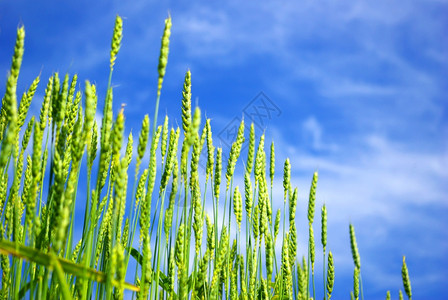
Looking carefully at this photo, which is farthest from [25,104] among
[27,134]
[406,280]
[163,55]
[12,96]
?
[406,280]

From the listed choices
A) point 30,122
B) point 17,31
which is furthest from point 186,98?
point 30,122

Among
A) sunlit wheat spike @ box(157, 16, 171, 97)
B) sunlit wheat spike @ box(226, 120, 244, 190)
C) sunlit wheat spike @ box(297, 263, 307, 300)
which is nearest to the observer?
sunlit wheat spike @ box(157, 16, 171, 97)

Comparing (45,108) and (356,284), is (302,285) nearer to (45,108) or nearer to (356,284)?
(356,284)

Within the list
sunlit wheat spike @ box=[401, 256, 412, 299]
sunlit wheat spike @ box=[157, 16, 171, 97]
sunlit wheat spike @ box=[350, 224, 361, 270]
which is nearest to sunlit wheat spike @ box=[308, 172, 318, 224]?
sunlit wheat spike @ box=[350, 224, 361, 270]

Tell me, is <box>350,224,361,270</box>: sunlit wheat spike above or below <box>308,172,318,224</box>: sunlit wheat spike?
below

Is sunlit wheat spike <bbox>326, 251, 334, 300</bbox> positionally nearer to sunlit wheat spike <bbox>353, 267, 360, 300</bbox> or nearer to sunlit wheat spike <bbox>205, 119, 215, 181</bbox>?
sunlit wheat spike <bbox>353, 267, 360, 300</bbox>

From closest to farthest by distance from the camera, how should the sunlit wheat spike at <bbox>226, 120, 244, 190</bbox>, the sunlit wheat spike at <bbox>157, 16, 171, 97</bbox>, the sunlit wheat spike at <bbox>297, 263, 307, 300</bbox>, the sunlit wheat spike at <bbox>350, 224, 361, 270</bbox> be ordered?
the sunlit wheat spike at <bbox>157, 16, 171, 97</bbox> → the sunlit wheat spike at <bbox>297, 263, 307, 300</bbox> → the sunlit wheat spike at <bbox>350, 224, 361, 270</bbox> → the sunlit wheat spike at <bbox>226, 120, 244, 190</bbox>

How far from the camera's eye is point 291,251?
2176 millimetres

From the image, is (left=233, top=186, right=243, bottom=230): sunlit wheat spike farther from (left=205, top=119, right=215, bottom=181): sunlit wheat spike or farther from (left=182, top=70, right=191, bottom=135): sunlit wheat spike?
(left=182, top=70, right=191, bottom=135): sunlit wheat spike

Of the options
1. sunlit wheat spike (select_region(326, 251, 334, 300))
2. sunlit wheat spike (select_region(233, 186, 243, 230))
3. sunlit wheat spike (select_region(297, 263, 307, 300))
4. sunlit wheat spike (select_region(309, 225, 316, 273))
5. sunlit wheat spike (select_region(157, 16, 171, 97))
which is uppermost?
sunlit wheat spike (select_region(157, 16, 171, 97))

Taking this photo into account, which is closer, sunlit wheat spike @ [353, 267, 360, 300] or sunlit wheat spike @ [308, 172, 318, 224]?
sunlit wheat spike @ [353, 267, 360, 300]

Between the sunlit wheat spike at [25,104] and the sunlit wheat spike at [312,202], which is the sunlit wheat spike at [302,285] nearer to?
the sunlit wheat spike at [312,202]

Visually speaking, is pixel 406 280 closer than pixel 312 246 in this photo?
Yes

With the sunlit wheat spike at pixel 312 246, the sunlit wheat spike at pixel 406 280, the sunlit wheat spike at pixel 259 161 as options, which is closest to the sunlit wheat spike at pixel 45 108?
the sunlit wheat spike at pixel 259 161
